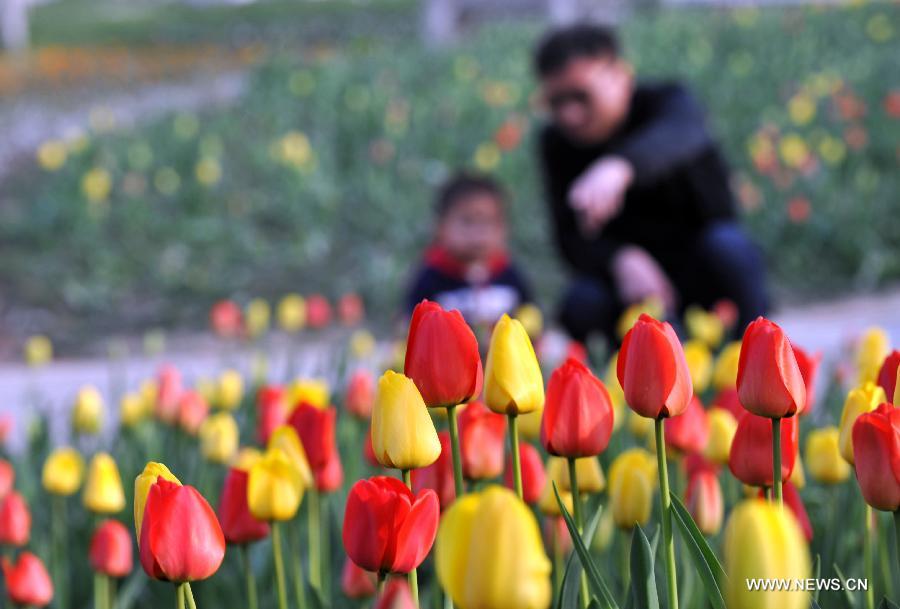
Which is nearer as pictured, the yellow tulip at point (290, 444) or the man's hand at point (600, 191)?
the yellow tulip at point (290, 444)

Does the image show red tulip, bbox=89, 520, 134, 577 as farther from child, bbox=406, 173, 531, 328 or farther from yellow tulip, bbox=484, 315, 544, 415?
child, bbox=406, 173, 531, 328

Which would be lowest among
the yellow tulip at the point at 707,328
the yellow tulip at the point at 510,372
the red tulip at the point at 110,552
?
the red tulip at the point at 110,552

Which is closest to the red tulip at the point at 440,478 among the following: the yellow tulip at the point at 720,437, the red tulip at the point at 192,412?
the yellow tulip at the point at 720,437

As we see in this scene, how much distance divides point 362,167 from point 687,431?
5.68m

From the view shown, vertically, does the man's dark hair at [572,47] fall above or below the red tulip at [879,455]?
above

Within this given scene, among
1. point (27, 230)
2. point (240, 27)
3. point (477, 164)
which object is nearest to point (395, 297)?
point (477, 164)

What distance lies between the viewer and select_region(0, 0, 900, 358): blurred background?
5441 mm

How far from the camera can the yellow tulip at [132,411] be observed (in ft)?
6.89

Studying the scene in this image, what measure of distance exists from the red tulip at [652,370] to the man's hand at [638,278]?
90.0 inches

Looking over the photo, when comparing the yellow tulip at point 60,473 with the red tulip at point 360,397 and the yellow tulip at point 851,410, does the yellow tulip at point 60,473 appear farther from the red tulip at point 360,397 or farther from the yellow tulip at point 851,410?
the yellow tulip at point 851,410

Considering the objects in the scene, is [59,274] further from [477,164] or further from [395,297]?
[477,164]

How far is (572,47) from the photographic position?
3160mm

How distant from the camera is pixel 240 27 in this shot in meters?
21.5

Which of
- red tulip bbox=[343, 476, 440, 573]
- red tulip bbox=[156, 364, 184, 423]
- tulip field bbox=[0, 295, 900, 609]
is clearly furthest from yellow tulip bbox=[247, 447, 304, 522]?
red tulip bbox=[156, 364, 184, 423]
